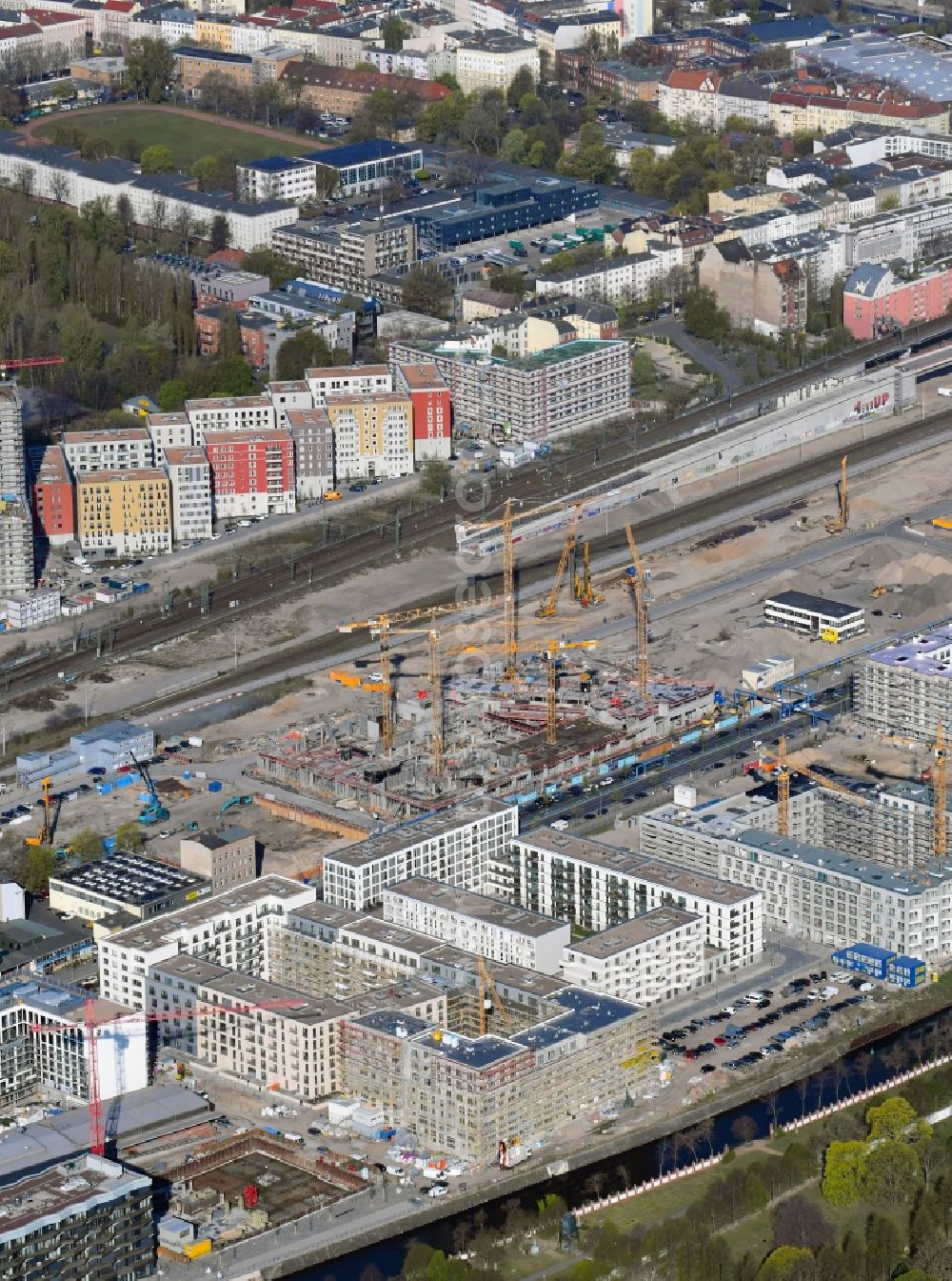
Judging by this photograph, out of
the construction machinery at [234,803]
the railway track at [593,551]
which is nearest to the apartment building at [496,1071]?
the construction machinery at [234,803]

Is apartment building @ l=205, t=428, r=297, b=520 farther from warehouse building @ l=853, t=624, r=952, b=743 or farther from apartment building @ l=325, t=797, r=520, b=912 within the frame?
apartment building @ l=325, t=797, r=520, b=912

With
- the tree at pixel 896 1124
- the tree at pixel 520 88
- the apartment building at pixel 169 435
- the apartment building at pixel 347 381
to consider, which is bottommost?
the tree at pixel 896 1124

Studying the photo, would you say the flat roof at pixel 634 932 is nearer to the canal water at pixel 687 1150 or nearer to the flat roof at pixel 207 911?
the canal water at pixel 687 1150

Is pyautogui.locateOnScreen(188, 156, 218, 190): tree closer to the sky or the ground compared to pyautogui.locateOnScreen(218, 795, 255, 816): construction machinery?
closer to the sky

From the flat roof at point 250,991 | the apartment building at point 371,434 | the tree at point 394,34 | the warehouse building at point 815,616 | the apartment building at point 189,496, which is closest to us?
the flat roof at point 250,991

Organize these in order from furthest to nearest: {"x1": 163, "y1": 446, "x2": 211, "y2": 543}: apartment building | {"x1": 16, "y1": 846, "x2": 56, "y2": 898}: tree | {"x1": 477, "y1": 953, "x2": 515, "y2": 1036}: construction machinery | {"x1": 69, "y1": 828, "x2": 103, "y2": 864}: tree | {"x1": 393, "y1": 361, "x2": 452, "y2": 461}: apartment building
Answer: {"x1": 393, "y1": 361, "x2": 452, "y2": 461}: apartment building
{"x1": 163, "y1": 446, "x2": 211, "y2": 543}: apartment building
{"x1": 69, "y1": 828, "x2": 103, "y2": 864}: tree
{"x1": 16, "y1": 846, "x2": 56, "y2": 898}: tree
{"x1": 477, "y1": 953, "x2": 515, "y2": 1036}: construction machinery

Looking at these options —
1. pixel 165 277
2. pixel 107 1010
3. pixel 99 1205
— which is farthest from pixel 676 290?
pixel 99 1205

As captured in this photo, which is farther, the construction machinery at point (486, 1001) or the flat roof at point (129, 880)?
the flat roof at point (129, 880)

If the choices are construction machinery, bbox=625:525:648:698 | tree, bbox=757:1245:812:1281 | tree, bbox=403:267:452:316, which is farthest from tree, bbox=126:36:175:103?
tree, bbox=757:1245:812:1281
